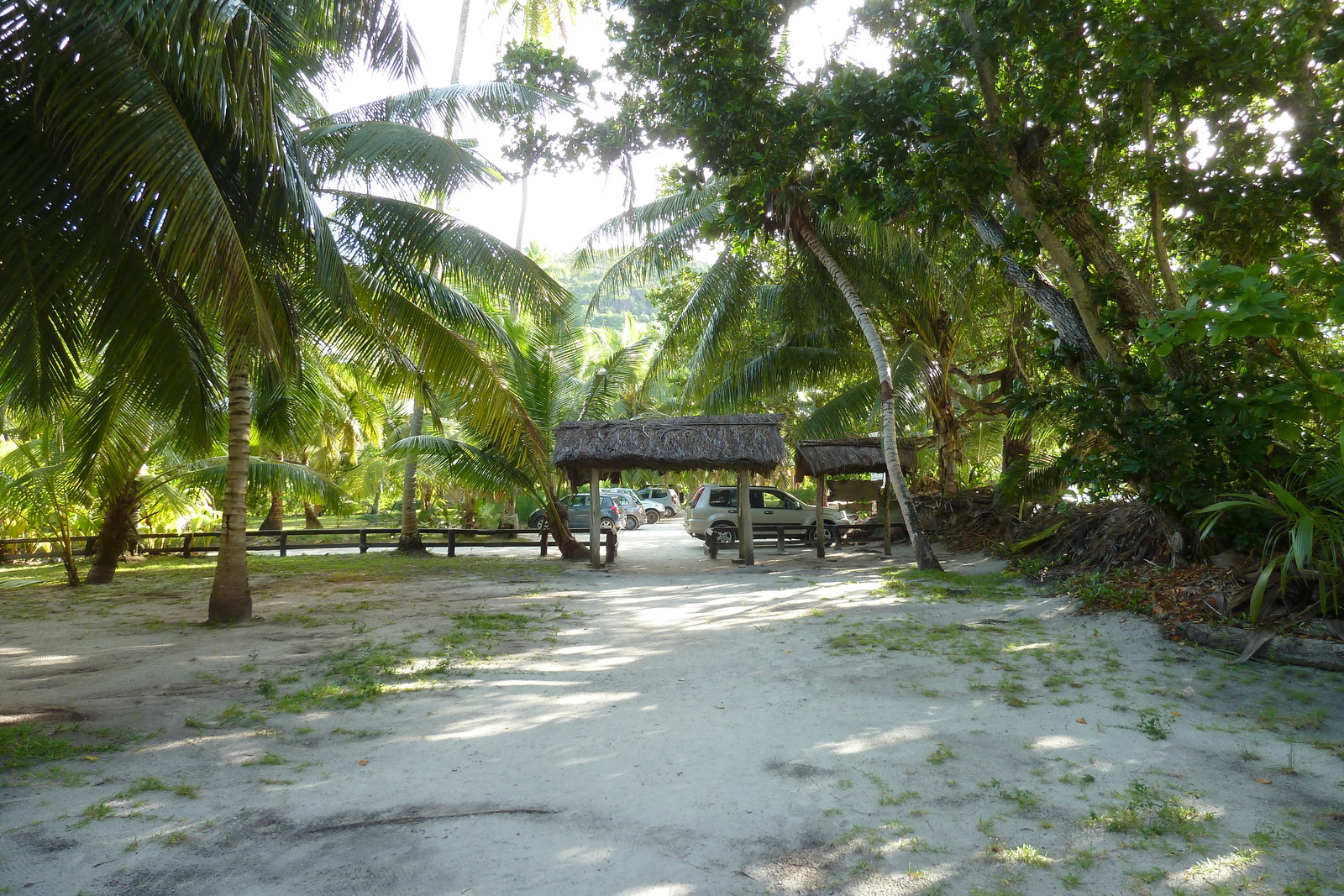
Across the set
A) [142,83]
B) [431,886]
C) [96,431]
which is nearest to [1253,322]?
[431,886]

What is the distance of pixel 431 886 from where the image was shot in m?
2.85

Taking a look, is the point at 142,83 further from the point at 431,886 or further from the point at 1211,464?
the point at 1211,464

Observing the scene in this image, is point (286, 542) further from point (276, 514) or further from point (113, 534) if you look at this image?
point (113, 534)

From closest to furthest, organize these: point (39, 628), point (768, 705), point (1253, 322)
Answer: point (1253, 322)
point (768, 705)
point (39, 628)

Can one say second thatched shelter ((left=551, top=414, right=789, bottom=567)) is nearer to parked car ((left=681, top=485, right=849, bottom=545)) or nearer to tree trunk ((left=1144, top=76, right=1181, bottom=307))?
parked car ((left=681, top=485, right=849, bottom=545))

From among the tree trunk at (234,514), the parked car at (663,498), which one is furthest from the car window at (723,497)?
the parked car at (663,498)

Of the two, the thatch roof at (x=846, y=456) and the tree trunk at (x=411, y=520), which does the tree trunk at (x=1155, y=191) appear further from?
the tree trunk at (x=411, y=520)

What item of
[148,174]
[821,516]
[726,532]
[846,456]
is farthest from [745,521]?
[148,174]

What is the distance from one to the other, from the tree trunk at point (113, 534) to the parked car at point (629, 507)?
49.5ft

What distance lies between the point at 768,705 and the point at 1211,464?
17.6 ft

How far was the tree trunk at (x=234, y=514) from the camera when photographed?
315 inches

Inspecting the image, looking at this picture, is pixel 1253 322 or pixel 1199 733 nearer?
pixel 1253 322

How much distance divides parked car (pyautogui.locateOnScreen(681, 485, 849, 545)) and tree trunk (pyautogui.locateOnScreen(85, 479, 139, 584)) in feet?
34.7

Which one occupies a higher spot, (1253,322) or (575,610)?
(1253,322)
